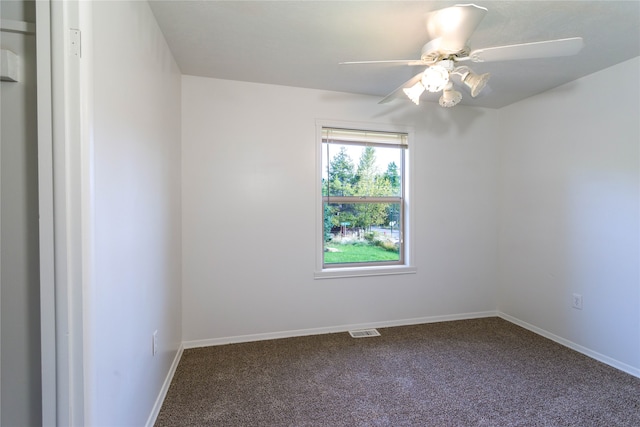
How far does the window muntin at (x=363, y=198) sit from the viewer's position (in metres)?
2.95

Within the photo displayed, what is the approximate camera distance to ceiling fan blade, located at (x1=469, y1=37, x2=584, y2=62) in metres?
A: 1.39

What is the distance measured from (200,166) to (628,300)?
3659 millimetres

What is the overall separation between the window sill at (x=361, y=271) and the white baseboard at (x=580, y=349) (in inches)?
49.4

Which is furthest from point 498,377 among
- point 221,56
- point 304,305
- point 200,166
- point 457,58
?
point 221,56

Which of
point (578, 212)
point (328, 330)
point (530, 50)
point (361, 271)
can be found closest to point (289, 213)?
point (361, 271)

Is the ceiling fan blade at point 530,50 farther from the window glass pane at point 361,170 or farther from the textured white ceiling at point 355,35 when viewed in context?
the window glass pane at point 361,170

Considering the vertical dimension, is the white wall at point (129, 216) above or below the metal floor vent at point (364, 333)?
above

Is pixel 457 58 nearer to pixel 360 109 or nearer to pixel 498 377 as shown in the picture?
pixel 360 109

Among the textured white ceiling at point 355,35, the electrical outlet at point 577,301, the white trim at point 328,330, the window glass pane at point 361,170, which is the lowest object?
the white trim at point 328,330

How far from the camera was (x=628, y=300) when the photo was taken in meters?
2.21

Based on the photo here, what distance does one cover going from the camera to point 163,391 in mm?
1866

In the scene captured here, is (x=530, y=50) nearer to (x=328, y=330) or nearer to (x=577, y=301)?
(x=577, y=301)

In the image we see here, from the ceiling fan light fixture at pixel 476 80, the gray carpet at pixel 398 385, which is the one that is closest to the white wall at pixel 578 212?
the gray carpet at pixel 398 385

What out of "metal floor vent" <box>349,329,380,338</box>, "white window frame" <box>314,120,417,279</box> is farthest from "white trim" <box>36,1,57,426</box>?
"metal floor vent" <box>349,329,380,338</box>
